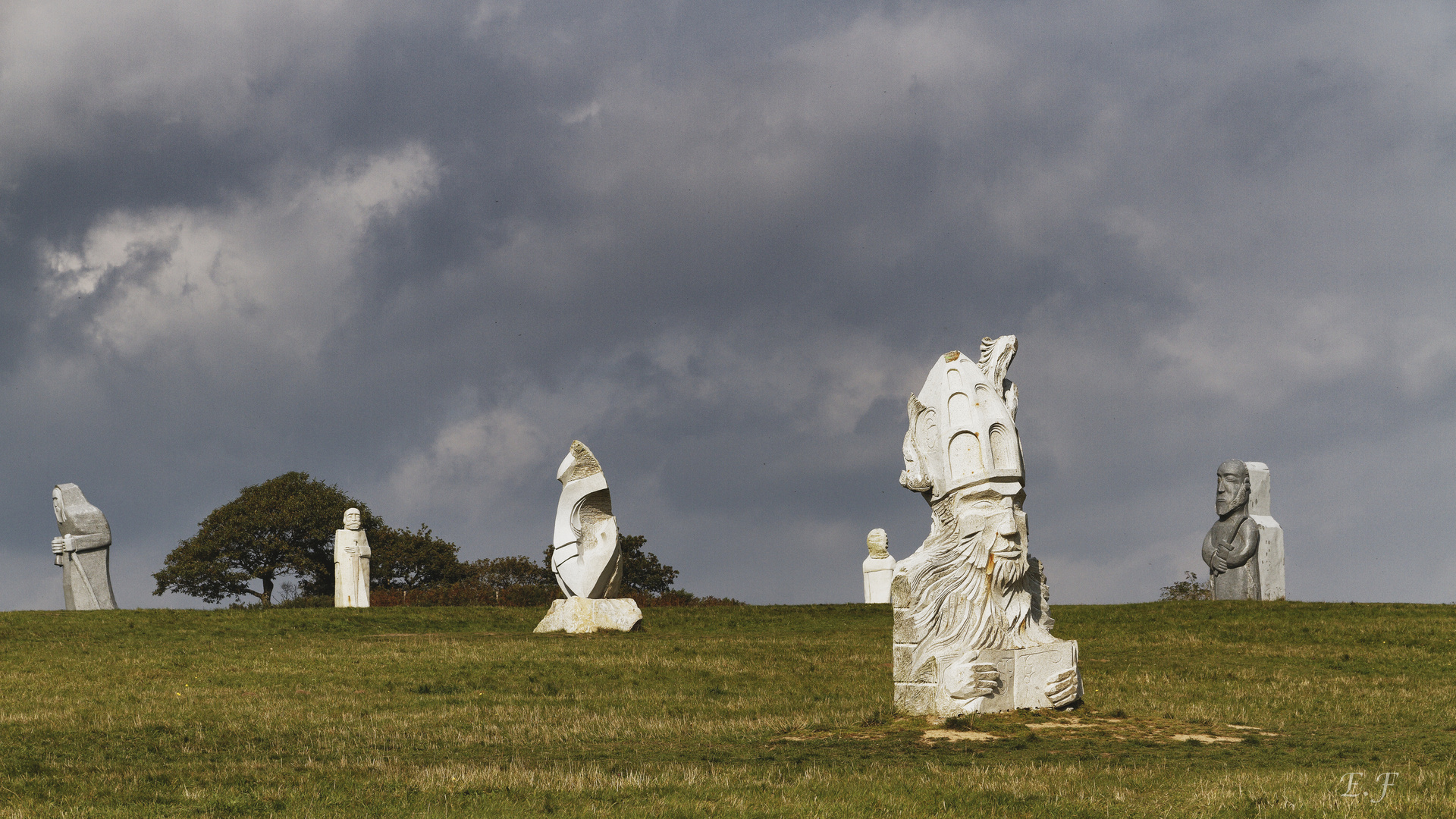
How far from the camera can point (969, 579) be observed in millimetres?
12133

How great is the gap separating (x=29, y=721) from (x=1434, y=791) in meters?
13.0

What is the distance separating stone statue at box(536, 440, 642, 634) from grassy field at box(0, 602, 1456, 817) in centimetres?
121

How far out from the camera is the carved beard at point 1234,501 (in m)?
27.9

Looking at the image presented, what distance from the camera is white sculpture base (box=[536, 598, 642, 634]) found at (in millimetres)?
23297

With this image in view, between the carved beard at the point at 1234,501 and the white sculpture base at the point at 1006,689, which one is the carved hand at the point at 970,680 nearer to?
the white sculpture base at the point at 1006,689

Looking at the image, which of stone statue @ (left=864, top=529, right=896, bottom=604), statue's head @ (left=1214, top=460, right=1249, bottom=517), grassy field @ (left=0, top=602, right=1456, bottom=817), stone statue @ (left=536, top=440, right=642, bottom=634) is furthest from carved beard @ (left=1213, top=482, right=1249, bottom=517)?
stone statue @ (left=536, top=440, right=642, bottom=634)

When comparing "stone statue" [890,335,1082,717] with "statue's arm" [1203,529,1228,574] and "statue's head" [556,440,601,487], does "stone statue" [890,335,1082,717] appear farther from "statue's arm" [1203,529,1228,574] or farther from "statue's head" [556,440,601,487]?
"statue's arm" [1203,529,1228,574]

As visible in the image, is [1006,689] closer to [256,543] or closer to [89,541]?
[89,541]

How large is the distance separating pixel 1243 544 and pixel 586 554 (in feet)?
48.7

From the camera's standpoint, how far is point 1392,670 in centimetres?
1836

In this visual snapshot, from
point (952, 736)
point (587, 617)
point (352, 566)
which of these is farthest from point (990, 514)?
point (352, 566)

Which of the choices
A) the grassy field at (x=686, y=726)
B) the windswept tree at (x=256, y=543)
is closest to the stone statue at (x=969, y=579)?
the grassy field at (x=686, y=726)

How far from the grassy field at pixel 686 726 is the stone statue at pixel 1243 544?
153 inches

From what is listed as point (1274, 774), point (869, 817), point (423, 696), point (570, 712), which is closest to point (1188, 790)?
point (1274, 774)
